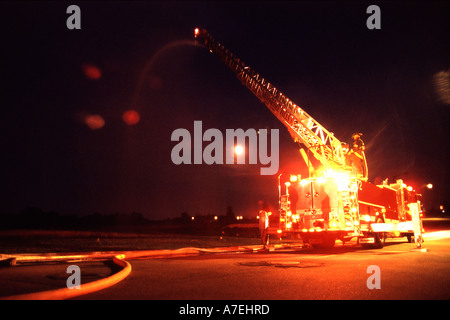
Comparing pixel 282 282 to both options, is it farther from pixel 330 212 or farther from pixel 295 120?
pixel 295 120

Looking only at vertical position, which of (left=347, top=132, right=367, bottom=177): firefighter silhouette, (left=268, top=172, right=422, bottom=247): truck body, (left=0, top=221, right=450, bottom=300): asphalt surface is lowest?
(left=0, top=221, right=450, bottom=300): asphalt surface

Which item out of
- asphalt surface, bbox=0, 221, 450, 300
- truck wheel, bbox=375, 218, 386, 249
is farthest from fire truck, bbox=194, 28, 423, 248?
asphalt surface, bbox=0, 221, 450, 300

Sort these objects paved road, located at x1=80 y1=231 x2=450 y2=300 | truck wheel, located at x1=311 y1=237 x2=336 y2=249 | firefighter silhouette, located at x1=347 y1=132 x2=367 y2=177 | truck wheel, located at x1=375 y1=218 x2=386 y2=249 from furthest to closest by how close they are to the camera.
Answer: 1. firefighter silhouette, located at x1=347 y1=132 x2=367 y2=177
2. truck wheel, located at x1=375 y1=218 x2=386 y2=249
3. truck wheel, located at x1=311 y1=237 x2=336 y2=249
4. paved road, located at x1=80 y1=231 x2=450 y2=300

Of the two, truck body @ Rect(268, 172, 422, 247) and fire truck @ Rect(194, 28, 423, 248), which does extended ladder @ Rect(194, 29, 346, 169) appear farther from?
truck body @ Rect(268, 172, 422, 247)

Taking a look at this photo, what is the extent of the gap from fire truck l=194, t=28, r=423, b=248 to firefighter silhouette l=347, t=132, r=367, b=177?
0.19 meters

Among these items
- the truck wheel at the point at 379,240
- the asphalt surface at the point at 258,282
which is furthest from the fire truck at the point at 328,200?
the asphalt surface at the point at 258,282

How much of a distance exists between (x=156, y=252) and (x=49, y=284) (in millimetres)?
7884

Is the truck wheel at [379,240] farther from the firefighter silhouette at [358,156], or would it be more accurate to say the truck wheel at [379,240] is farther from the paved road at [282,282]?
the paved road at [282,282]

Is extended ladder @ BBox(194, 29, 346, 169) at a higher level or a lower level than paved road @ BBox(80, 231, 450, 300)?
higher

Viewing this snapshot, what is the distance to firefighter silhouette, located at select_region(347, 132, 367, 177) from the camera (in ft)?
67.4

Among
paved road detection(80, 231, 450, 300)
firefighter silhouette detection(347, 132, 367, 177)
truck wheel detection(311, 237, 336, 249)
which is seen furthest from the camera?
firefighter silhouette detection(347, 132, 367, 177)

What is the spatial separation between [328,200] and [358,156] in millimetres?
5515
